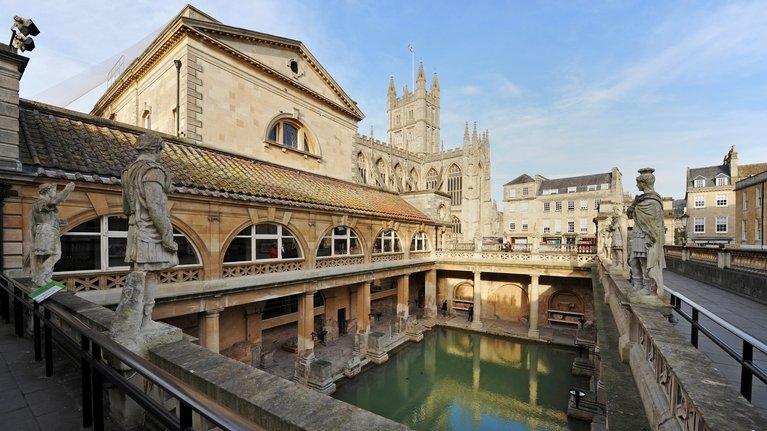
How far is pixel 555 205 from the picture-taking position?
45.9 meters

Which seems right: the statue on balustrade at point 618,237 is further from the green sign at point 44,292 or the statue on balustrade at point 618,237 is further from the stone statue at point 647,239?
the green sign at point 44,292

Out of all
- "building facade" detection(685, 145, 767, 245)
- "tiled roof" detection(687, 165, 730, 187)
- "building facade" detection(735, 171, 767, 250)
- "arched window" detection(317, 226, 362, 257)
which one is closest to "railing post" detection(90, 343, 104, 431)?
"arched window" detection(317, 226, 362, 257)

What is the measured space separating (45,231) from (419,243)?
66.2 feet

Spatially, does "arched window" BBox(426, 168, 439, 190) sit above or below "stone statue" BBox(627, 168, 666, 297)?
above

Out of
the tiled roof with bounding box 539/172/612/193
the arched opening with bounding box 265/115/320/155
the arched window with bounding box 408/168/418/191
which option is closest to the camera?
the arched opening with bounding box 265/115/320/155

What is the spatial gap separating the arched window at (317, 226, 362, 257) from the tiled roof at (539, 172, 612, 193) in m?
41.4

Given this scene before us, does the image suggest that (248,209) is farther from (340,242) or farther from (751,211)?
(751,211)

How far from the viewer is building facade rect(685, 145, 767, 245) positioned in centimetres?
3656

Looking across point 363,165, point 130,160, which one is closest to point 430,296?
point 130,160

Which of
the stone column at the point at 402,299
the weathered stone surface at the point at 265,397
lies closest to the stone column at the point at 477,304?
the stone column at the point at 402,299

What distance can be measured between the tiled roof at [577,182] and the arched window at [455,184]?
12559mm

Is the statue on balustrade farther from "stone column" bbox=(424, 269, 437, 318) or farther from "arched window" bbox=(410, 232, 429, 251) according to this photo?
"stone column" bbox=(424, 269, 437, 318)

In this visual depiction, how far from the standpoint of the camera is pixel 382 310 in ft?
75.2

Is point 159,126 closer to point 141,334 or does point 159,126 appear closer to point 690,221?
point 141,334
